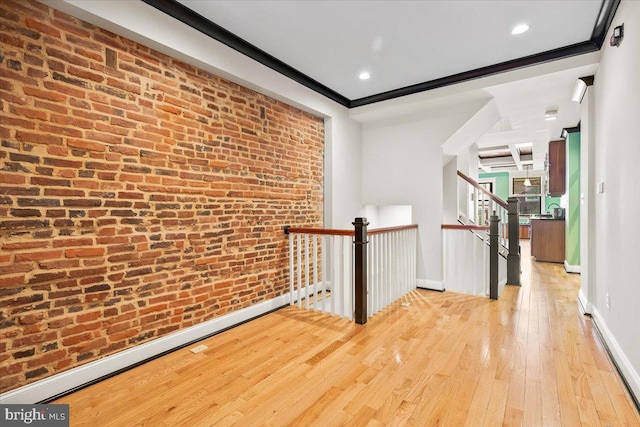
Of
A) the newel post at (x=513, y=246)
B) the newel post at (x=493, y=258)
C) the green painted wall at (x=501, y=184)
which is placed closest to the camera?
the newel post at (x=493, y=258)

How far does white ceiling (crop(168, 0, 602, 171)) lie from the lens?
2.44m

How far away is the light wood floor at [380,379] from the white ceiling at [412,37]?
105 inches

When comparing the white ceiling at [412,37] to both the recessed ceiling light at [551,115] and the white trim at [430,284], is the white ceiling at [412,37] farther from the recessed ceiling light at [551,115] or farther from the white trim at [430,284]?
the white trim at [430,284]

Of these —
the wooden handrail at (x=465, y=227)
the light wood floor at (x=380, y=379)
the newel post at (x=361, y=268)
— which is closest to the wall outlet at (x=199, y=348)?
the light wood floor at (x=380, y=379)

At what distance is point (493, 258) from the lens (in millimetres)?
3895

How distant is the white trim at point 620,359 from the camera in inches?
72.5

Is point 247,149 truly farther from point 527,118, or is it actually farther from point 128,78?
point 527,118

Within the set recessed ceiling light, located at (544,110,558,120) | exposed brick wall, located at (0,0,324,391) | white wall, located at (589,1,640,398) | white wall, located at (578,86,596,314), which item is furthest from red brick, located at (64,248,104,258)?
recessed ceiling light, located at (544,110,558,120)

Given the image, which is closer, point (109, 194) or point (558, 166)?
point (109, 194)

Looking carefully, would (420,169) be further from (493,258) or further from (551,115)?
(551,115)

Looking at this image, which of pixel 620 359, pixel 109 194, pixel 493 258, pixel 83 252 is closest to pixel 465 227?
pixel 493 258

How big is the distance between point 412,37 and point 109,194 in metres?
2.91

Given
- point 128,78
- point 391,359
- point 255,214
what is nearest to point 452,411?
point 391,359

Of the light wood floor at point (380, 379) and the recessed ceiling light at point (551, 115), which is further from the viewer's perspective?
the recessed ceiling light at point (551, 115)
